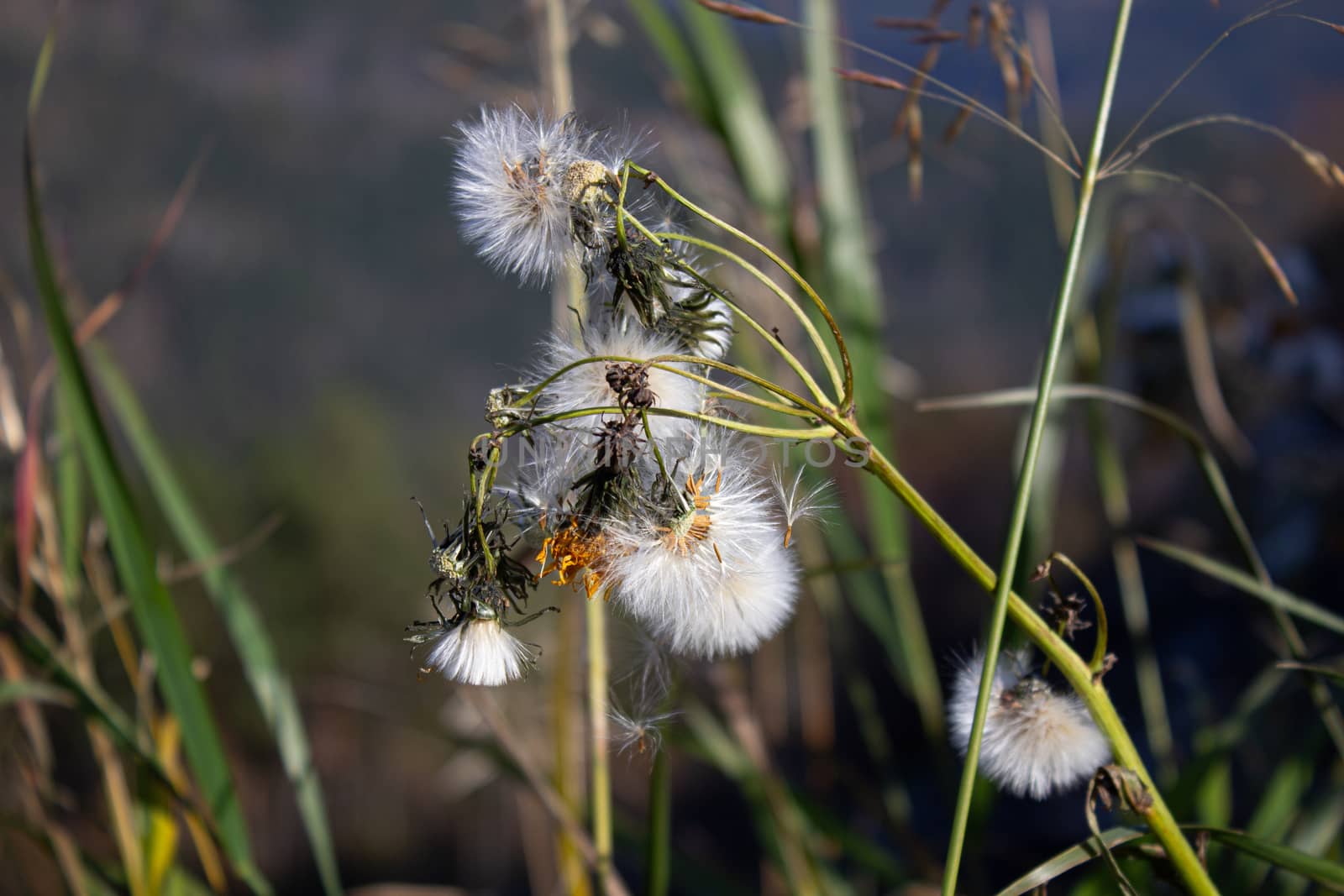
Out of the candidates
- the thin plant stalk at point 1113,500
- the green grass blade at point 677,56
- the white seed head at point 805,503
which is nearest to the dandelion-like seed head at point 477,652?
the white seed head at point 805,503

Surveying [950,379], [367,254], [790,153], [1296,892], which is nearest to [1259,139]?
[950,379]

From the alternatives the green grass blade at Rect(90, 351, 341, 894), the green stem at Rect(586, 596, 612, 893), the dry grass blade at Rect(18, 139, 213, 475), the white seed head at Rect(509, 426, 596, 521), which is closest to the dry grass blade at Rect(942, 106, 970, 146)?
Result: the white seed head at Rect(509, 426, 596, 521)

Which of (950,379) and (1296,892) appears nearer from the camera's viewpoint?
(1296,892)

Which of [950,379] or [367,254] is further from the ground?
[367,254]

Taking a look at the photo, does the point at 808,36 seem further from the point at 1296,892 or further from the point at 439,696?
the point at 439,696

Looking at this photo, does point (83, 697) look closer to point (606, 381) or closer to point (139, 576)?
point (139, 576)

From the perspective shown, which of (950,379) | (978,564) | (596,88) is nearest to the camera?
(978,564)

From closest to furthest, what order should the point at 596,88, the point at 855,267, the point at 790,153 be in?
1. the point at 855,267
2. the point at 790,153
3. the point at 596,88
